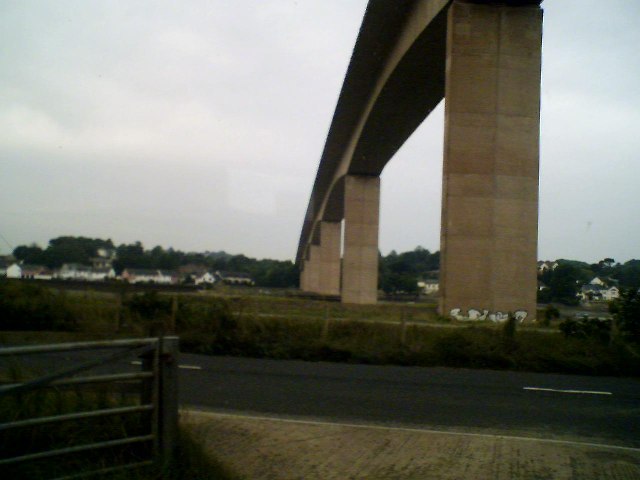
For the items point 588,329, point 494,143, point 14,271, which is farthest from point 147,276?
point 494,143

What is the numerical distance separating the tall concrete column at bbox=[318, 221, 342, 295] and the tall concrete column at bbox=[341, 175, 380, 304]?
22.1m

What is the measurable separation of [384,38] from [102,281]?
60.4ft

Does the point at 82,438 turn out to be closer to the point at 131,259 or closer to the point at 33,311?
the point at 33,311

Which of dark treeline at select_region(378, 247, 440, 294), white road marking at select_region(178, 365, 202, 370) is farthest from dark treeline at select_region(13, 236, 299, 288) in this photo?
dark treeline at select_region(378, 247, 440, 294)

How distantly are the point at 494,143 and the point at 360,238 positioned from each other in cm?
2779

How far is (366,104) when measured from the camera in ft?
133

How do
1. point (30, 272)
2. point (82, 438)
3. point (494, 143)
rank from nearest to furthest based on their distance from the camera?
point (82, 438) → point (30, 272) → point (494, 143)

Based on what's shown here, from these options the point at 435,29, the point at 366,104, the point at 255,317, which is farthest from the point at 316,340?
the point at 366,104

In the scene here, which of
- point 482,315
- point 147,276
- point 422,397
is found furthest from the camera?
point 482,315

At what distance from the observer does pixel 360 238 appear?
54625mm

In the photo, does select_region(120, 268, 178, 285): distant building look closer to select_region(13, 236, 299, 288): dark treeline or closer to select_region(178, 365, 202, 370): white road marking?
select_region(13, 236, 299, 288): dark treeline

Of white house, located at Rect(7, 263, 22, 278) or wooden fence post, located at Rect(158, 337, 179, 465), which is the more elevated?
white house, located at Rect(7, 263, 22, 278)

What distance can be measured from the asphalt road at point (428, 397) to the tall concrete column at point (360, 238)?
3848 cm

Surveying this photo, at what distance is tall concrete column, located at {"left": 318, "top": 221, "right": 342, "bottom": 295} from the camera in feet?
260
